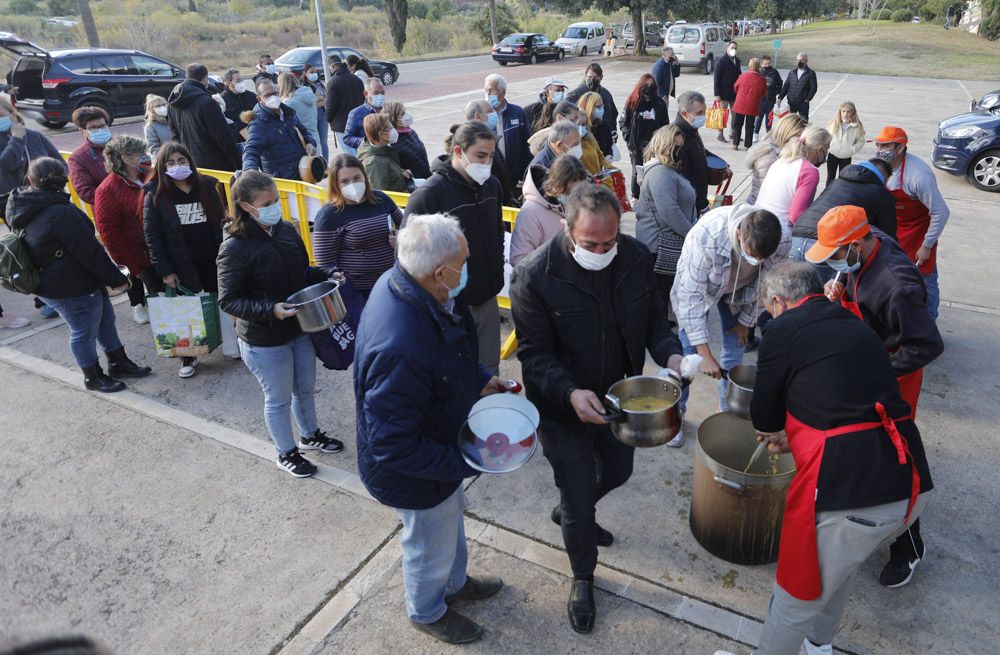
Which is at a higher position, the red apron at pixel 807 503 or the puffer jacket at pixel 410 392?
the puffer jacket at pixel 410 392

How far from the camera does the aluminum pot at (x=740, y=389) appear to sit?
3.71m

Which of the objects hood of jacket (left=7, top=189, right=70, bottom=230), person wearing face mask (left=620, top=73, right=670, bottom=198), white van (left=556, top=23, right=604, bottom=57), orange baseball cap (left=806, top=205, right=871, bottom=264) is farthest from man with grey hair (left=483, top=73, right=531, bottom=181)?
white van (left=556, top=23, right=604, bottom=57)

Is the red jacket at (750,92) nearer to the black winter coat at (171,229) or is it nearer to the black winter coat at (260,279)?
the black winter coat at (171,229)

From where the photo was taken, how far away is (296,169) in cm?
786

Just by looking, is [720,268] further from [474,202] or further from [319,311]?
[319,311]

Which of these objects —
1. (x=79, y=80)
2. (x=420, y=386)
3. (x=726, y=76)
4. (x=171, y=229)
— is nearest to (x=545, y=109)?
(x=171, y=229)

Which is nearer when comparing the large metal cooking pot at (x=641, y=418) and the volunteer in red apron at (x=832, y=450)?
the volunteer in red apron at (x=832, y=450)

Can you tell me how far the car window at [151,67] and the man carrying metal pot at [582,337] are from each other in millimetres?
19543

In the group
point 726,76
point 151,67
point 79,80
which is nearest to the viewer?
point 726,76

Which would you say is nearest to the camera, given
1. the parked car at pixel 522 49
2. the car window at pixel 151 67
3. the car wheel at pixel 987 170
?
the car wheel at pixel 987 170

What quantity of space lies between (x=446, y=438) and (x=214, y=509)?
2.23 metres

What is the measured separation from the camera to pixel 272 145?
297 inches

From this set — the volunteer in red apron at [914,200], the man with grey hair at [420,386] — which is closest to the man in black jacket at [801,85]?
the volunteer in red apron at [914,200]

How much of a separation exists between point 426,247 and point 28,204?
13.7ft
